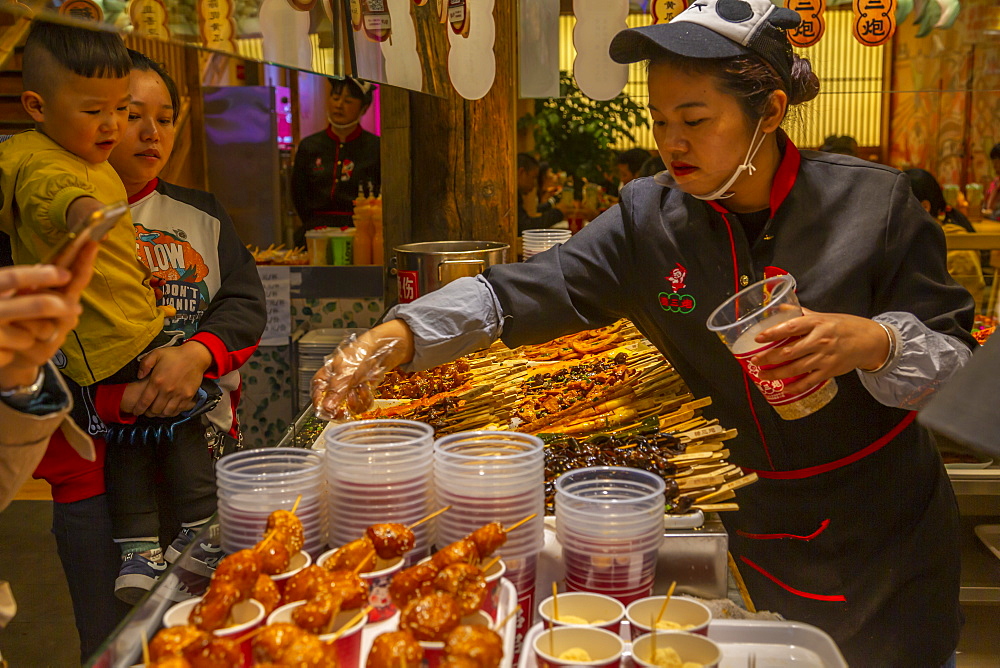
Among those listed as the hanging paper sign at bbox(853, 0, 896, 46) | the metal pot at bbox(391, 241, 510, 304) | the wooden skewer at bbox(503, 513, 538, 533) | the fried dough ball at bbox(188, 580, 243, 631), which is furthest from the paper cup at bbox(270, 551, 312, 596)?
the hanging paper sign at bbox(853, 0, 896, 46)

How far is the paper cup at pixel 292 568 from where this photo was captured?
138cm

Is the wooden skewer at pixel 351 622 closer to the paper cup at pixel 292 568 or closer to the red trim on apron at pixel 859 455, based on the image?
the paper cup at pixel 292 568

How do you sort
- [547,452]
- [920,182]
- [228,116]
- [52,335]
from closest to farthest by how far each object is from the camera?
[52,335] → [547,452] → [920,182] → [228,116]

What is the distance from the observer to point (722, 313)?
1778 millimetres

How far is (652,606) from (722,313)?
0.66 meters

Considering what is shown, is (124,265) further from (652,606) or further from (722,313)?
(652,606)

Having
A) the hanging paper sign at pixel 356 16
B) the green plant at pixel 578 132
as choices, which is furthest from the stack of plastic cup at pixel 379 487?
the green plant at pixel 578 132

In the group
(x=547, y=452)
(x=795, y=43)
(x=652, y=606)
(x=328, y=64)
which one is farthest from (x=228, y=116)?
(x=652, y=606)

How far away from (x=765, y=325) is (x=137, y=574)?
195 centimetres

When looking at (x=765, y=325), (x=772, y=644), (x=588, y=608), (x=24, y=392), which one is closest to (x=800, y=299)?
(x=765, y=325)

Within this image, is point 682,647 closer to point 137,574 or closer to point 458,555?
point 458,555

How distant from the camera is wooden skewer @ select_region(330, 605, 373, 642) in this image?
1.21 m

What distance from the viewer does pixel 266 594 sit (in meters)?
1.31

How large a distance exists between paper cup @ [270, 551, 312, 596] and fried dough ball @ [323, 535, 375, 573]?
0.05m
